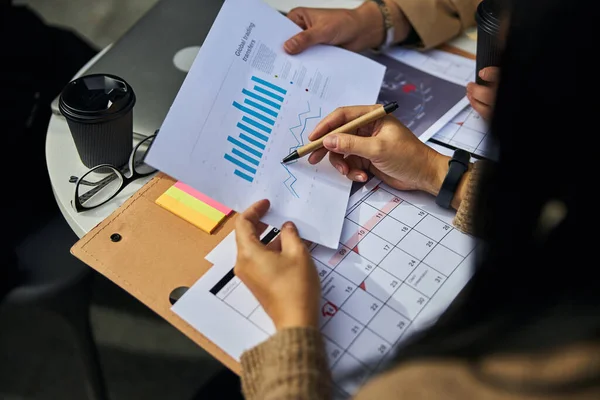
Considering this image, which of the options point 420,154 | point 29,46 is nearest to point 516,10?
point 420,154

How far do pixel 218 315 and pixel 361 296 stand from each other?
0.17m

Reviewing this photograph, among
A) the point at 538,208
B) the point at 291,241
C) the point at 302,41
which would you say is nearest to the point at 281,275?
the point at 291,241

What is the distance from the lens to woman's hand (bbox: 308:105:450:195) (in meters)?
0.76

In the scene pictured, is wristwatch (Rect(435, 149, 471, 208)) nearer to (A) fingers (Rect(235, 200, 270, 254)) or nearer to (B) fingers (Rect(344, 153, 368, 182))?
(B) fingers (Rect(344, 153, 368, 182))

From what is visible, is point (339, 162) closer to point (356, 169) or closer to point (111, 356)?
point (356, 169)

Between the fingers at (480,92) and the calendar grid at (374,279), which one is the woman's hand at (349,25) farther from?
the calendar grid at (374,279)

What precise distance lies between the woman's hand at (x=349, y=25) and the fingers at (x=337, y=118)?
0.48 ft

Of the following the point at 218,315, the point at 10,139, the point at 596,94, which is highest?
the point at 596,94

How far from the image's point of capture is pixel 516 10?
18.1 inches

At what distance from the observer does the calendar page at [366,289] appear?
0.61 m

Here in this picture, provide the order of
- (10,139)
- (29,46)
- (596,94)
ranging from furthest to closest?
(29,46) < (10,139) < (596,94)

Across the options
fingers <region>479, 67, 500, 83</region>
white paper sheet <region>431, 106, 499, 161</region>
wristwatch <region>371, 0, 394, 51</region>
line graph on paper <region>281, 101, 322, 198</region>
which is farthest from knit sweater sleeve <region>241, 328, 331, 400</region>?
wristwatch <region>371, 0, 394, 51</region>

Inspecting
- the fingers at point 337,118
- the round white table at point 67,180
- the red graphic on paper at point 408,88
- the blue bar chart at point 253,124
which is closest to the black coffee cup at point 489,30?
the red graphic on paper at point 408,88

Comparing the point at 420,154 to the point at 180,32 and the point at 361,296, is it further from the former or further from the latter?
the point at 180,32
